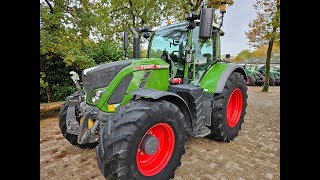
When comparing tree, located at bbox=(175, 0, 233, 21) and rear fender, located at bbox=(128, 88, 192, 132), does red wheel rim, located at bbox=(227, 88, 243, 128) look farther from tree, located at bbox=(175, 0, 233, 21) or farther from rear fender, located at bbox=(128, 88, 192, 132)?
tree, located at bbox=(175, 0, 233, 21)

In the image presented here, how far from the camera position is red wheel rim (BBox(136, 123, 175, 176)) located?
2.55 metres

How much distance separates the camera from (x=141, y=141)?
2412 mm

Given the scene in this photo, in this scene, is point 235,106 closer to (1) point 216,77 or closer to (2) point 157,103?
(1) point 216,77

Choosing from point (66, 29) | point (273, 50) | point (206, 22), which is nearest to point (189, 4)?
point (66, 29)

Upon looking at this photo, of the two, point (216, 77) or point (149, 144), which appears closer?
point (149, 144)

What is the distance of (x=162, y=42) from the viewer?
379 centimetres

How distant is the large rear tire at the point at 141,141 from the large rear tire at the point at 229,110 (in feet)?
3.89

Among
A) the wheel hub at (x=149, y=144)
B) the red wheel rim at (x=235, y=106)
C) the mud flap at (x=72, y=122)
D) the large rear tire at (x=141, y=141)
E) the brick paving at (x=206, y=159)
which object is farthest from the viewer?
the red wheel rim at (x=235, y=106)

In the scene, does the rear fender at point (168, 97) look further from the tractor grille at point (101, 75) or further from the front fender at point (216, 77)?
the front fender at point (216, 77)

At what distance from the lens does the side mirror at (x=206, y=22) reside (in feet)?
9.02

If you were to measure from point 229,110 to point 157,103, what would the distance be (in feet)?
7.61

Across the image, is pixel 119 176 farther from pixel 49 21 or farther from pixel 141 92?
pixel 49 21

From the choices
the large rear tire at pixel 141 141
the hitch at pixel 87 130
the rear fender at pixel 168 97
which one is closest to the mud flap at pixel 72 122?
the hitch at pixel 87 130
